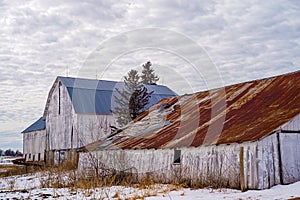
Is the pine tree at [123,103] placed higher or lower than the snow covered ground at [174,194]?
higher

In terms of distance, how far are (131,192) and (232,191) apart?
3549 millimetres

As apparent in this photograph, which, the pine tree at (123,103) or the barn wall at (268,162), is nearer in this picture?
the barn wall at (268,162)

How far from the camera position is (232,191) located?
1511cm

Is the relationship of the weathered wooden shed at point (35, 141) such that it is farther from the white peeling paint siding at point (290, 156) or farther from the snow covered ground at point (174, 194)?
the white peeling paint siding at point (290, 156)

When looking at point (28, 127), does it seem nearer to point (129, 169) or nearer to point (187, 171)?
point (129, 169)

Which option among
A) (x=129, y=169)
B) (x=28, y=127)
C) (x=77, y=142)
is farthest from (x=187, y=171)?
(x=28, y=127)

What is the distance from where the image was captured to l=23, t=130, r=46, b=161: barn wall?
42.4 meters

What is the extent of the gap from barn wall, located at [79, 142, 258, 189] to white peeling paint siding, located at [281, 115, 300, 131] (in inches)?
58.3

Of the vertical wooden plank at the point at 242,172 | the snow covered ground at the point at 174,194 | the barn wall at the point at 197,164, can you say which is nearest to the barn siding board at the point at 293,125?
the barn wall at the point at 197,164

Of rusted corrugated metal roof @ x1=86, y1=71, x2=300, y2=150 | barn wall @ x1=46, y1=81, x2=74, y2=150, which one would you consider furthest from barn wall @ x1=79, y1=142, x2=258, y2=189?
barn wall @ x1=46, y1=81, x2=74, y2=150

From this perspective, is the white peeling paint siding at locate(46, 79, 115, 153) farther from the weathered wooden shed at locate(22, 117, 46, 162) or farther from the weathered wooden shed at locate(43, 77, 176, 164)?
the weathered wooden shed at locate(22, 117, 46, 162)

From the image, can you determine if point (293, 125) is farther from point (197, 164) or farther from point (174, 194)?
point (174, 194)

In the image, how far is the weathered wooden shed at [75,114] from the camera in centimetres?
3544

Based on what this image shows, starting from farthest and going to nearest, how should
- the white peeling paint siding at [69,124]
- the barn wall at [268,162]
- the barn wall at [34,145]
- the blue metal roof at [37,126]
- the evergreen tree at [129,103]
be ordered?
the blue metal roof at [37,126] → the barn wall at [34,145] → the evergreen tree at [129,103] → the white peeling paint siding at [69,124] → the barn wall at [268,162]
